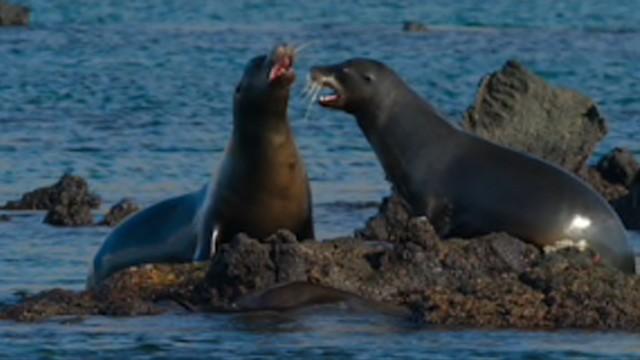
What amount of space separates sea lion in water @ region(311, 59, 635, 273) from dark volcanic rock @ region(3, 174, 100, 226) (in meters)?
3.84

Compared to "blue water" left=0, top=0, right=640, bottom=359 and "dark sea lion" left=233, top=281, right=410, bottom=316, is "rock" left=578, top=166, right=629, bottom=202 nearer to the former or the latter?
"blue water" left=0, top=0, right=640, bottom=359

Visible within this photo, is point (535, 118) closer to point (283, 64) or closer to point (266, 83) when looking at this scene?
point (266, 83)

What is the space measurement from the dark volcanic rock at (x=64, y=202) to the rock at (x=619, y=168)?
3709 millimetres

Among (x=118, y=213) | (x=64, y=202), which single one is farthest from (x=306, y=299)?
(x=64, y=202)

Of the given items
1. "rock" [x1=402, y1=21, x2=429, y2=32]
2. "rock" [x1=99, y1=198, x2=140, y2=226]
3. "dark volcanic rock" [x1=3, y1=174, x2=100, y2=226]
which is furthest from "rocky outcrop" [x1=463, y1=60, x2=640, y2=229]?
"rock" [x1=402, y1=21, x2=429, y2=32]

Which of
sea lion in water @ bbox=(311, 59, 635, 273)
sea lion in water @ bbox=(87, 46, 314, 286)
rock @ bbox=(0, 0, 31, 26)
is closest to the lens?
sea lion in water @ bbox=(311, 59, 635, 273)

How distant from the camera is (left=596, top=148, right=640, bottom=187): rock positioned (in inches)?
698

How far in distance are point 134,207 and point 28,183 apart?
261cm

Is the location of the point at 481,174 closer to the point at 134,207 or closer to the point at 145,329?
the point at 145,329

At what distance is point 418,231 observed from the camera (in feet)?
38.0

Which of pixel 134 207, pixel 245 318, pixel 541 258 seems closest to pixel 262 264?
pixel 245 318

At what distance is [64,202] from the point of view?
17.3m

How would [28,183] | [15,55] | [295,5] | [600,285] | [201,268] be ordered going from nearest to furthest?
[600,285], [201,268], [28,183], [15,55], [295,5]

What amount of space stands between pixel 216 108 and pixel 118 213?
10.7 m
